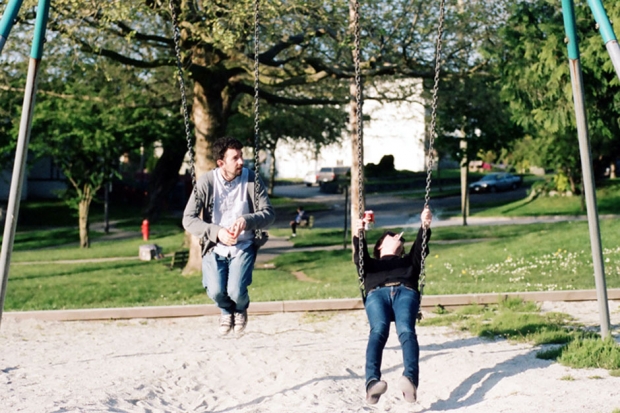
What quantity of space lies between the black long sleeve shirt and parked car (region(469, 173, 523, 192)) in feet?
152

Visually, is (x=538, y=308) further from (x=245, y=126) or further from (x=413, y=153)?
(x=413, y=153)

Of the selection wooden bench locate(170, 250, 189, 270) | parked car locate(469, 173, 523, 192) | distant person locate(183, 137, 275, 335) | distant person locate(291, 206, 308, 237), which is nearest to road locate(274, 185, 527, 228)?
parked car locate(469, 173, 523, 192)

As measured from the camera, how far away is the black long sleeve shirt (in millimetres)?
8625

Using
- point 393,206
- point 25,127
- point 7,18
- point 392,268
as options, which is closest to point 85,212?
point 393,206

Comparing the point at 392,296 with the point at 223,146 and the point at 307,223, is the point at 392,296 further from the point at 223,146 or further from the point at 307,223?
the point at 307,223

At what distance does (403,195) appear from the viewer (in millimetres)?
55406

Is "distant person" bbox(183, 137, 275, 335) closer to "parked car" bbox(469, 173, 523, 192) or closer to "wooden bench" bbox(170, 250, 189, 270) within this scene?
"wooden bench" bbox(170, 250, 189, 270)

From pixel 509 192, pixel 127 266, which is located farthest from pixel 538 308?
pixel 509 192

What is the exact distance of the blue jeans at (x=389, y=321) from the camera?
809cm

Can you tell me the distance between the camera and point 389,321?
28.0ft

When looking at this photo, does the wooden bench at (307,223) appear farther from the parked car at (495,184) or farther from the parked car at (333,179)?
the parked car at (495,184)

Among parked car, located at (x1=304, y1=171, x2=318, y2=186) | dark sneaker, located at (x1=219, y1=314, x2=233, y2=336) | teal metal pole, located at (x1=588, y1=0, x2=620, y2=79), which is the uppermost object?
teal metal pole, located at (x1=588, y1=0, x2=620, y2=79)

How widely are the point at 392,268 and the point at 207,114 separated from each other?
44.5 feet

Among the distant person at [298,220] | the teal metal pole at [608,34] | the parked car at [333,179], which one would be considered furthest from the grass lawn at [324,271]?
the parked car at [333,179]
